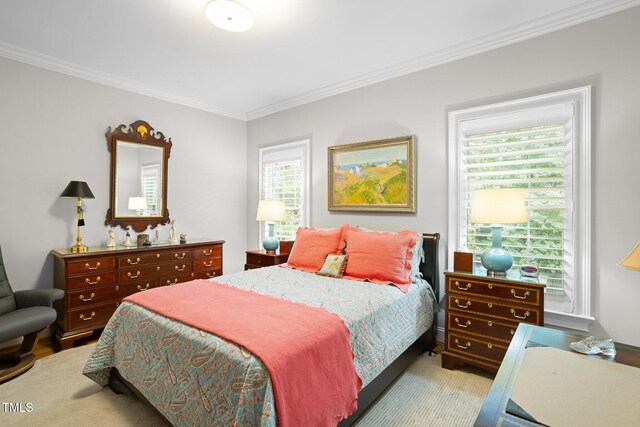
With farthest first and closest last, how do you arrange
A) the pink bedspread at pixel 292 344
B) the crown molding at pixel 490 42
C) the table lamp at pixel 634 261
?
the crown molding at pixel 490 42, the pink bedspread at pixel 292 344, the table lamp at pixel 634 261

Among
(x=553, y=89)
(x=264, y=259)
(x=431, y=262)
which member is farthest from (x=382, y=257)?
(x=553, y=89)

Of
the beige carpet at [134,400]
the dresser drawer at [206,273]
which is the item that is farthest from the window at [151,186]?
the beige carpet at [134,400]

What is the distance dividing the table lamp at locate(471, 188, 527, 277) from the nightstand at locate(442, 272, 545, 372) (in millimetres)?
118

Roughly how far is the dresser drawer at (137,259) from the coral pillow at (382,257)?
223cm

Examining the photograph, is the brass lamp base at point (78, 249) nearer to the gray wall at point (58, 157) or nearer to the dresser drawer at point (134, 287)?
the gray wall at point (58, 157)

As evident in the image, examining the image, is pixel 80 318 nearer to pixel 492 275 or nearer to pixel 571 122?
pixel 492 275

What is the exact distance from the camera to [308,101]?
4.24 meters

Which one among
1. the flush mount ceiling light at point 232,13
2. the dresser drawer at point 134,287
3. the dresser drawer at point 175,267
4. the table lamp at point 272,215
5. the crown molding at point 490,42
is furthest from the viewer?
the table lamp at point 272,215

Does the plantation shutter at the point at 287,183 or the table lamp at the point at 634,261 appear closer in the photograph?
the table lamp at the point at 634,261

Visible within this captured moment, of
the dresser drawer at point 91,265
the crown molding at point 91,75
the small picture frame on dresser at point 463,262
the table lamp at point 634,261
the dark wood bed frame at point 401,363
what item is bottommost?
the dark wood bed frame at point 401,363

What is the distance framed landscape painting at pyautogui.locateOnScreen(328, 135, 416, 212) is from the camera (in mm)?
3371

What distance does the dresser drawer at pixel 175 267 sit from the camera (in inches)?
143

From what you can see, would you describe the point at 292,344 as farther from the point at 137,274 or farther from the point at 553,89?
Answer: the point at 553,89

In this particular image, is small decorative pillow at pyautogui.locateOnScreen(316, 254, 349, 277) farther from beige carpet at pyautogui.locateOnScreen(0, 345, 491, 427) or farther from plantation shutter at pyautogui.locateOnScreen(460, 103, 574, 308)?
plantation shutter at pyautogui.locateOnScreen(460, 103, 574, 308)
